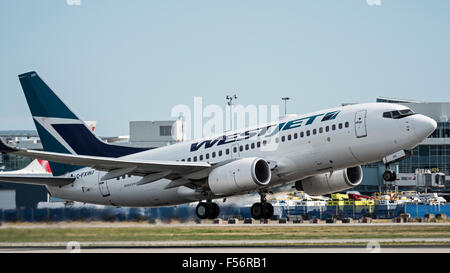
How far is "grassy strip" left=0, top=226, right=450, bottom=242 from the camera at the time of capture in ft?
110

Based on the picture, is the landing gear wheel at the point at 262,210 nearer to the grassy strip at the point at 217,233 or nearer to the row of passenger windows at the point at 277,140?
the grassy strip at the point at 217,233

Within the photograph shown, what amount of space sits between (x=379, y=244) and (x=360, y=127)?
20.0 feet

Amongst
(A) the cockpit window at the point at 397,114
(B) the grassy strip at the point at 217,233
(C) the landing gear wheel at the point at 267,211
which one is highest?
(A) the cockpit window at the point at 397,114

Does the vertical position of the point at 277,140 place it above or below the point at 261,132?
below

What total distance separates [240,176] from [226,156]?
2.67 m

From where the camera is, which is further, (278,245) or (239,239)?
(239,239)

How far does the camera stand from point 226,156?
121ft

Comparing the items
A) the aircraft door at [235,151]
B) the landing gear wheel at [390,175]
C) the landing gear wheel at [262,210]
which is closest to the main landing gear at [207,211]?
the landing gear wheel at [262,210]

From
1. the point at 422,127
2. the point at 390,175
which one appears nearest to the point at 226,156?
the point at 390,175

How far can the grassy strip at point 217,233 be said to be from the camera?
110ft

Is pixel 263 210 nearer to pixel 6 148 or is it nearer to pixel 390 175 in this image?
pixel 390 175
